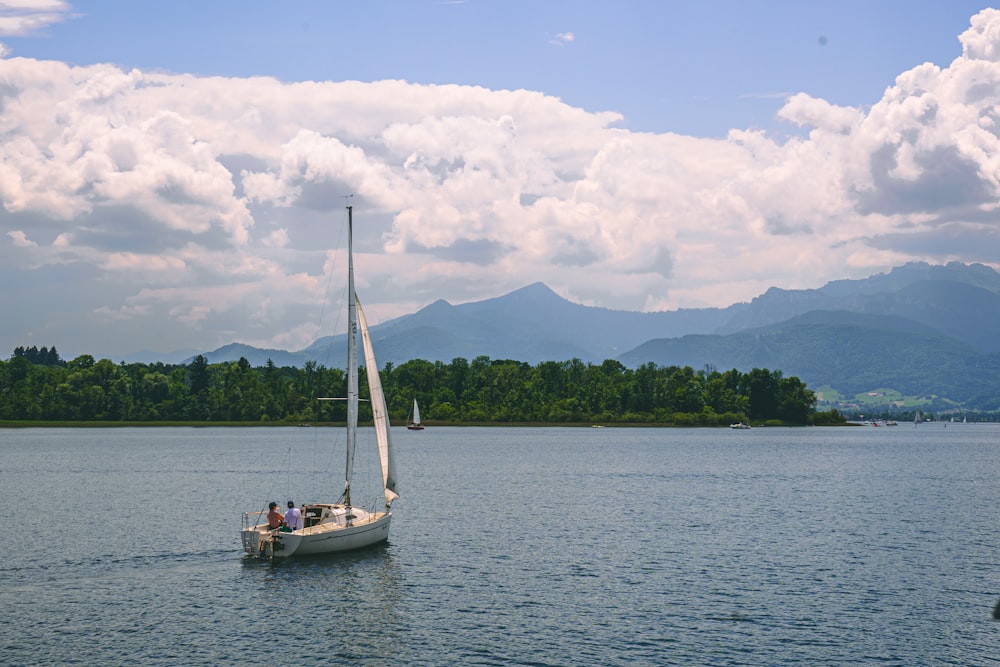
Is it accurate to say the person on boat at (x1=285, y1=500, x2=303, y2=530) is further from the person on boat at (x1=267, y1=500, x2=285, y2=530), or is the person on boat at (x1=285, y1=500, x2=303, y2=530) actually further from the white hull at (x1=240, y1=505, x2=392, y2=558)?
the white hull at (x1=240, y1=505, x2=392, y2=558)

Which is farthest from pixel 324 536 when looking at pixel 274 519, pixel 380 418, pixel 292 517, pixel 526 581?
pixel 526 581

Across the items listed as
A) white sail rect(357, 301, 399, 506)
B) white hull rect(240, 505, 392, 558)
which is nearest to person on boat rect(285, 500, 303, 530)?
white hull rect(240, 505, 392, 558)

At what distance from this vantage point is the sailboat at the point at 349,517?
210ft

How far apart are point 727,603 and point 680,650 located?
391 inches

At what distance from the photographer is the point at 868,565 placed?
210 ft

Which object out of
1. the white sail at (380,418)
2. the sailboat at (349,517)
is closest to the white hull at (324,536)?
the sailboat at (349,517)

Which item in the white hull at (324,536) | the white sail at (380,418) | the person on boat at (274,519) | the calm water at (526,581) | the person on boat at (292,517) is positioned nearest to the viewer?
the calm water at (526,581)

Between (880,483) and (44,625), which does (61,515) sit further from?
(880,483)

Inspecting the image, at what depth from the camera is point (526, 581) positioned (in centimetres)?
5822

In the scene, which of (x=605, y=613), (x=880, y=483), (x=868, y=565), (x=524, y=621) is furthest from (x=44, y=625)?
(x=880, y=483)

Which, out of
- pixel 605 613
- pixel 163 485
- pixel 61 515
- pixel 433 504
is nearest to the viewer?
pixel 605 613

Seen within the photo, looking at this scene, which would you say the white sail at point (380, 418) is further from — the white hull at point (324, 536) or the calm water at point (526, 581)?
the calm water at point (526, 581)

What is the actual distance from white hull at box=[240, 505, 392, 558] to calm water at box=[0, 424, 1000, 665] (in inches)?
48.2

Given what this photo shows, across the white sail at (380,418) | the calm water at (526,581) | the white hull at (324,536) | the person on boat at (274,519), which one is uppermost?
the white sail at (380,418)
